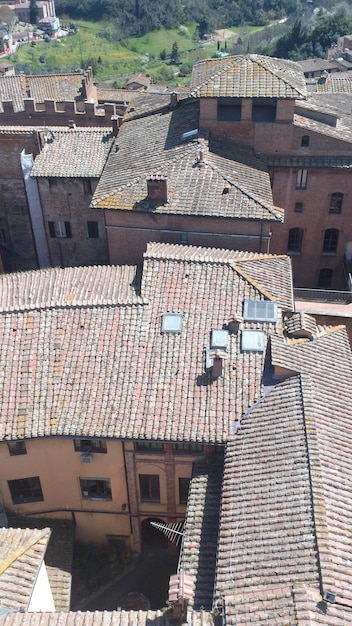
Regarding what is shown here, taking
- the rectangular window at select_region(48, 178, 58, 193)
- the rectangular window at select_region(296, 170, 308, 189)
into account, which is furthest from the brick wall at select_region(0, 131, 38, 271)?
the rectangular window at select_region(296, 170, 308, 189)

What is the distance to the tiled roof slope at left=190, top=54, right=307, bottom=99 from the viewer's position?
3403 cm

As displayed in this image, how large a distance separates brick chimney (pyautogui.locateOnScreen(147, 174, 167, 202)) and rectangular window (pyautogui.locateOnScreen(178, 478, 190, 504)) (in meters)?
14.9

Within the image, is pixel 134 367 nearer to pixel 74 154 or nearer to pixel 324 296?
pixel 324 296

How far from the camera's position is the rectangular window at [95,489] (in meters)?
25.4

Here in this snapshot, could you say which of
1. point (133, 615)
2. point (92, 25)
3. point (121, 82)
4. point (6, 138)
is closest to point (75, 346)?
point (133, 615)

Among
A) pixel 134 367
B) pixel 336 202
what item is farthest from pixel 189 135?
Result: pixel 134 367

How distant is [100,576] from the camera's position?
86.9 ft

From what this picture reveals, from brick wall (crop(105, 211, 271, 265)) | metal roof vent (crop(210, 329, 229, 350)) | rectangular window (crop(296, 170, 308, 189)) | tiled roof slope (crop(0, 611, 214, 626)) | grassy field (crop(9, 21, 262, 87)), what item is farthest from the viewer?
grassy field (crop(9, 21, 262, 87))

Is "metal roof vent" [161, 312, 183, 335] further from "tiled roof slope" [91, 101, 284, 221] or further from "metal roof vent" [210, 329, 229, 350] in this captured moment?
"tiled roof slope" [91, 101, 284, 221]

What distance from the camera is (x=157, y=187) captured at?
31.3 meters

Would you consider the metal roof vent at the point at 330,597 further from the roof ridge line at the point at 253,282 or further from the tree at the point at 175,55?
the tree at the point at 175,55

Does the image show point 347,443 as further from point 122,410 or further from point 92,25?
point 92,25

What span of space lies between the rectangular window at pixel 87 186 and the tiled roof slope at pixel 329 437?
19110 mm

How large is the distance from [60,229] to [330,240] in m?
18.2
